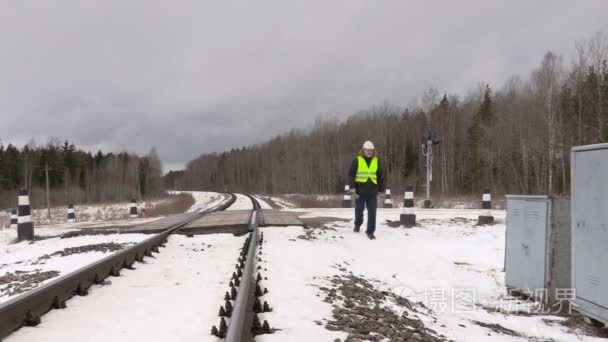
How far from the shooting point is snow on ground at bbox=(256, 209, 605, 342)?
2.75m

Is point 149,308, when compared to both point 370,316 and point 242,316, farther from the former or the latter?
point 370,316

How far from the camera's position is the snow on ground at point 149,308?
2111mm

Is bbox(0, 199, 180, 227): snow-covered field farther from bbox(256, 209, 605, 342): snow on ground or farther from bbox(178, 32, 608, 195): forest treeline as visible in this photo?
bbox(178, 32, 608, 195): forest treeline

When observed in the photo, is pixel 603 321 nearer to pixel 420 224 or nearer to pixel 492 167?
pixel 420 224

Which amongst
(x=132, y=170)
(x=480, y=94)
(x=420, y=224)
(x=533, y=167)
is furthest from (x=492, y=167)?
(x=132, y=170)

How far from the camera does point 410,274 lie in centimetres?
498

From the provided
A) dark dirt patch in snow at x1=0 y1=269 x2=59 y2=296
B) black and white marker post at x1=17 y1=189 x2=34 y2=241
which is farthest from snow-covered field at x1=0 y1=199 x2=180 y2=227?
dark dirt patch in snow at x1=0 y1=269 x2=59 y2=296

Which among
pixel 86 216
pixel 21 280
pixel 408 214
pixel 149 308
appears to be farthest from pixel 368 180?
pixel 86 216

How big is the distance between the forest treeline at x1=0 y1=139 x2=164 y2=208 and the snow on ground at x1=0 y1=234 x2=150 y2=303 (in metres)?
60.0

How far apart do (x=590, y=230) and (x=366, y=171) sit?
395 cm

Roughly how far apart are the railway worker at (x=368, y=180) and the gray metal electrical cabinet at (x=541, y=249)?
9.09 ft

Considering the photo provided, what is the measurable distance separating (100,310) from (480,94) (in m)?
62.4

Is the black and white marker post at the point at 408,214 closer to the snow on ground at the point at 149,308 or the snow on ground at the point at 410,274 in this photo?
the snow on ground at the point at 410,274

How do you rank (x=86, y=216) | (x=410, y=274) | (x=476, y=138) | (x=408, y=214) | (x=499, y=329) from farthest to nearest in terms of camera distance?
(x=476, y=138) < (x=86, y=216) < (x=408, y=214) < (x=410, y=274) < (x=499, y=329)
